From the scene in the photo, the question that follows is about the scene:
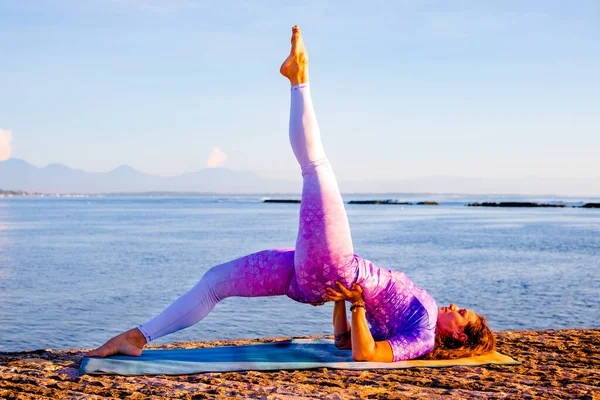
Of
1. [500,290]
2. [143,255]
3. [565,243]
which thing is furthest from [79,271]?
[565,243]

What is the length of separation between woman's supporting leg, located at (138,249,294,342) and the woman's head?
4.23ft

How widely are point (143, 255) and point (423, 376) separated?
58.3 feet

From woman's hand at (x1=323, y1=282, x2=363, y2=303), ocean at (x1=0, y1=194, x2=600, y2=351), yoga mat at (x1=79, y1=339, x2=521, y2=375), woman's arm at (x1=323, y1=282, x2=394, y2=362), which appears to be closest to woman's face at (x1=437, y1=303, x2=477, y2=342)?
yoga mat at (x1=79, y1=339, x2=521, y2=375)

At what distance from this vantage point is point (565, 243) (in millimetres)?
26750

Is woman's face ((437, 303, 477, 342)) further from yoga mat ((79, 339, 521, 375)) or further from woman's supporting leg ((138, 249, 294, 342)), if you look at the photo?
woman's supporting leg ((138, 249, 294, 342))

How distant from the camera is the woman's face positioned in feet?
15.6

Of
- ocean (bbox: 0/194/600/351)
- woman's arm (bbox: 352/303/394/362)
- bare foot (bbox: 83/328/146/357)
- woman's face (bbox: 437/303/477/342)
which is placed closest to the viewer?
woman's arm (bbox: 352/303/394/362)

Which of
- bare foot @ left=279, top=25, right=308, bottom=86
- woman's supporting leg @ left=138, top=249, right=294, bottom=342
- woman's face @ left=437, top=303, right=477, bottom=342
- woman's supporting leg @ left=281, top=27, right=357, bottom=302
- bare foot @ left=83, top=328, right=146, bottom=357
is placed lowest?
bare foot @ left=83, top=328, right=146, bottom=357

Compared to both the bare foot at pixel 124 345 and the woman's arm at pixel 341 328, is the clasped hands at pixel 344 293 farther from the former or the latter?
the bare foot at pixel 124 345

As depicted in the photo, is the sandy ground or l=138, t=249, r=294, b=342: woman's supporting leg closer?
the sandy ground

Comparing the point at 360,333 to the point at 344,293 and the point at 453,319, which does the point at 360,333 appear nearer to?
the point at 344,293

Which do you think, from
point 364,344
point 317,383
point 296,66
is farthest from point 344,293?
point 296,66

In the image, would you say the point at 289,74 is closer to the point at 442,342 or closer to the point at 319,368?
the point at 319,368

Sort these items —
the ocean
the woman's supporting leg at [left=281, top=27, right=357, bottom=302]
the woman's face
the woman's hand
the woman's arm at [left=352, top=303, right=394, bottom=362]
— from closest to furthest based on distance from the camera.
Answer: the woman's supporting leg at [left=281, top=27, right=357, bottom=302], the woman's hand, the woman's arm at [left=352, top=303, right=394, bottom=362], the woman's face, the ocean
